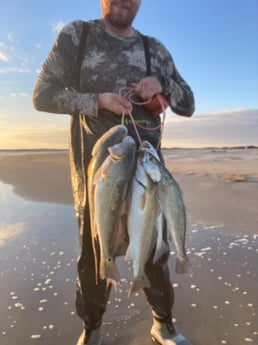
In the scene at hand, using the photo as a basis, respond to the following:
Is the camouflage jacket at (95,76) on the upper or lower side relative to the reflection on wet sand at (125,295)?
upper

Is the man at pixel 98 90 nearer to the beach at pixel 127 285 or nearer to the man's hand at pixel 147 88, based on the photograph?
the man's hand at pixel 147 88

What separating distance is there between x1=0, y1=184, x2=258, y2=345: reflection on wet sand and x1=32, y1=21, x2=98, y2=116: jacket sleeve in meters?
2.04

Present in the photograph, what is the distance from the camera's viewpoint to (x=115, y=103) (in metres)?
2.99

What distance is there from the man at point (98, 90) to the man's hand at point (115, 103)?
0.03 meters

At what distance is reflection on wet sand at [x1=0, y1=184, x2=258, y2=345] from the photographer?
3779mm

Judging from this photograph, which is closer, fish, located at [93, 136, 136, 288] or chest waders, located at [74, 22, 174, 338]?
fish, located at [93, 136, 136, 288]

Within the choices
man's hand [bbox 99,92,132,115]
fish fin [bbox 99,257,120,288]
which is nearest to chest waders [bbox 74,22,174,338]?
man's hand [bbox 99,92,132,115]

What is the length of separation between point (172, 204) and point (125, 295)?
2105 mm

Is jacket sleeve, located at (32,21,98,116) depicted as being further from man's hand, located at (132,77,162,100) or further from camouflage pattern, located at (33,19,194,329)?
man's hand, located at (132,77,162,100)

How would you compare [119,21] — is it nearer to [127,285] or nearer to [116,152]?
[116,152]

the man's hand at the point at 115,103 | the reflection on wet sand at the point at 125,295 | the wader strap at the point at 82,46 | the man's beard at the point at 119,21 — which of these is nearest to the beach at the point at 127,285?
the reflection on wet sand at the point at 125,295

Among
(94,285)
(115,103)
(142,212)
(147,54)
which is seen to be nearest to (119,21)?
(147,54)

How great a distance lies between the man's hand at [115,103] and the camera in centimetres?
296

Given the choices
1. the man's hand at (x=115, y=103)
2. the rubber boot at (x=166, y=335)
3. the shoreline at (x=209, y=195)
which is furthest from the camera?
the shoreline at (x=209, y=195)
